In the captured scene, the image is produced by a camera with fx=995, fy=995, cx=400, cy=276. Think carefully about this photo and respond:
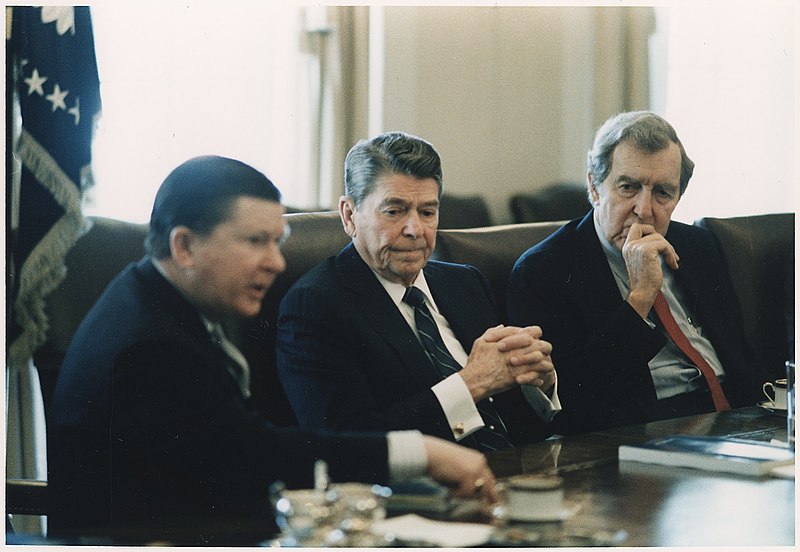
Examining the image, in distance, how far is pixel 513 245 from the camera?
260 cm

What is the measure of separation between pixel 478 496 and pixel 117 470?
2.90 ft

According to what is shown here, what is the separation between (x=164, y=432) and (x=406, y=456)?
0.51m

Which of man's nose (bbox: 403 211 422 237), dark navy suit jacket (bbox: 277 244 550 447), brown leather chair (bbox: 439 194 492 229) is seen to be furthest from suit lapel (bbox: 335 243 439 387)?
brown leather chair (bbox: 439 194 492 229)

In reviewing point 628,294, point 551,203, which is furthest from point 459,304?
point 628,294

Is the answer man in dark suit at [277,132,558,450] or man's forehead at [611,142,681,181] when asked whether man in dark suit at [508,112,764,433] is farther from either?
man in dark suit at [277,132,558,450]

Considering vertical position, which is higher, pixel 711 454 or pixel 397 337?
pixel 397 337

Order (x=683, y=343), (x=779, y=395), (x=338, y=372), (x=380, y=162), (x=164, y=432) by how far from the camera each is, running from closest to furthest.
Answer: (x=164, y=432), (x=338, y=372), (x=380, y=162), (x=779, y=395), (x=683, y=343)

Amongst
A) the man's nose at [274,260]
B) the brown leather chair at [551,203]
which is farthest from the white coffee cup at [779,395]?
the man's nose at [274,260]

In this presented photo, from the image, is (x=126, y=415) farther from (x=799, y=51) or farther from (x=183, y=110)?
(x=799, y=51)

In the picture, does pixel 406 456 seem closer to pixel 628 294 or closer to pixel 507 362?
pixel 507 362

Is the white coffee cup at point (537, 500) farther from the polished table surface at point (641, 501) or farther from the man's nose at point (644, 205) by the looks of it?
the man's nose at point (644, 205)

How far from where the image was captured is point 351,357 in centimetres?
226

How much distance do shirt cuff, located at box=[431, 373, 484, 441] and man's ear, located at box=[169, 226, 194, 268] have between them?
63 centimetres

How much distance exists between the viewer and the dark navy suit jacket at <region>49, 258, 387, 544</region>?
6.40 ft
